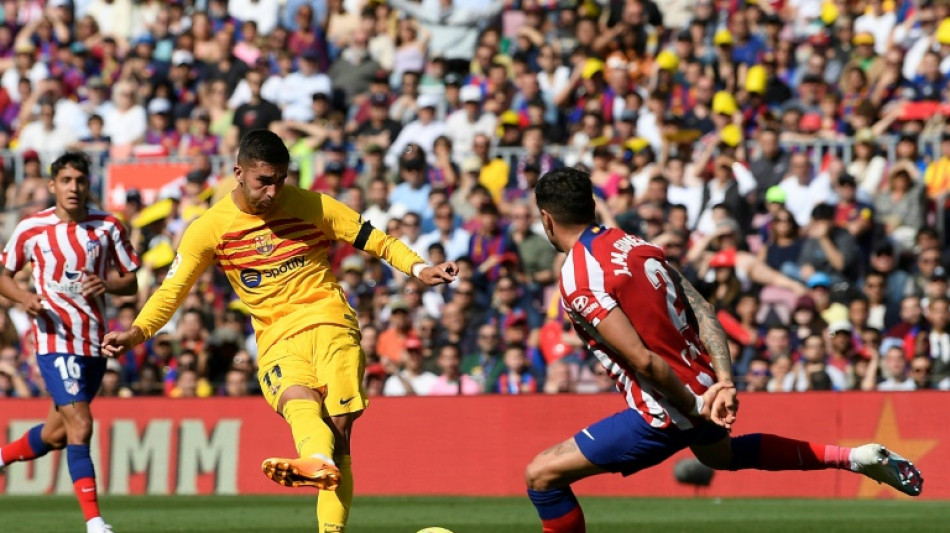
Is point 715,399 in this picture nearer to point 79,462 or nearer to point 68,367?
point 79,462

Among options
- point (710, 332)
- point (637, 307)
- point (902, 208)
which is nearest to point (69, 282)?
point (637, 307)

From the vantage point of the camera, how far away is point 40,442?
1251 cm

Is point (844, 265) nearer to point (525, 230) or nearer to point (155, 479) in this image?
point (525, 230)

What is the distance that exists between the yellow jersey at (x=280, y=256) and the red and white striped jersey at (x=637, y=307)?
155 cm

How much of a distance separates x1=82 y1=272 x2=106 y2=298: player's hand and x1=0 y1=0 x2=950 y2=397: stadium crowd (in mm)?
6414

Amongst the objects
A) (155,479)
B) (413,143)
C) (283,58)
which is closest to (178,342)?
(155,479)

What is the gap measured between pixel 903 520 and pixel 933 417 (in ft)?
8.42

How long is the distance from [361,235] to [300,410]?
1172 mm

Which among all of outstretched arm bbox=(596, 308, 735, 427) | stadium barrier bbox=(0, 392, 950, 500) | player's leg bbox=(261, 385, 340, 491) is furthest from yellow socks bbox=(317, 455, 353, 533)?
stadium barrier bbox=(0, 392, 950, 500)

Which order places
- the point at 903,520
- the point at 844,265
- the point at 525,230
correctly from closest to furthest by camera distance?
the point at 903,520
the point at 844,265
the point at 525,230

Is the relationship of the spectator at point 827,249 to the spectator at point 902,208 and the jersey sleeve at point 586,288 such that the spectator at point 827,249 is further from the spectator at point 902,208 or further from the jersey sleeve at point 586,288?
the jersey sleeve at point 586,288

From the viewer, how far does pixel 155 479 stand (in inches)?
711

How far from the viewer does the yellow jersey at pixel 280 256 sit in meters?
9.40

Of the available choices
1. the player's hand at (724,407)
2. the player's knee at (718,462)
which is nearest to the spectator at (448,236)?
the player's knee at (718,462)
